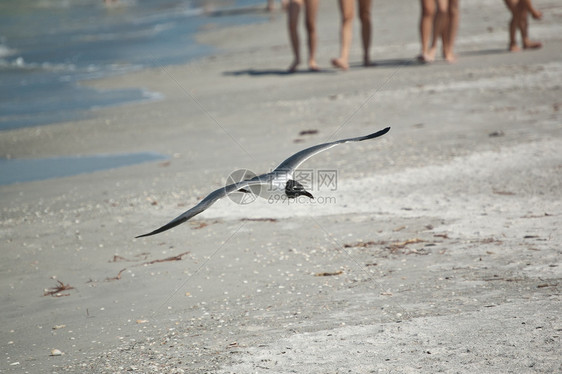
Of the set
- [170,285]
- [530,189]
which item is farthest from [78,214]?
[530,189]

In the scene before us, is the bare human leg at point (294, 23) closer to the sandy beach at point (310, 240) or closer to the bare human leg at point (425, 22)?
the sandy beach at point (310, 240)

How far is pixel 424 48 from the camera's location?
13.3m

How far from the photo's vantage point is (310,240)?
6.45m

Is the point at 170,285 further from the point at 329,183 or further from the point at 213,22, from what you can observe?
the point at 213,22

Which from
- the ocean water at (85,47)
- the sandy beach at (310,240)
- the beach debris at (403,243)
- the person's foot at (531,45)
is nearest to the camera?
the sandy beach at (310,240)

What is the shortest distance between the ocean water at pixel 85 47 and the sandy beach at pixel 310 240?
2.04m

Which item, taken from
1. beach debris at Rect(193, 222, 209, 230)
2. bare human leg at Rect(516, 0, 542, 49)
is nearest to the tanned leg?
bare human leg at Rect(516, 0, 542, 49)

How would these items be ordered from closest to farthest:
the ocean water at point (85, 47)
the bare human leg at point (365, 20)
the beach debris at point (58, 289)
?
the beach debris at point (58, 289) < the bare human leg at point (365, 20) < the ocean water at point (85, 47)

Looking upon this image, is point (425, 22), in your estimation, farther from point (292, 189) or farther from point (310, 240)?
point (292, 189)

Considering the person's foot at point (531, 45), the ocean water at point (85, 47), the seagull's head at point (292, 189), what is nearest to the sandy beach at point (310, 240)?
the seagull's head at point (292, 189)

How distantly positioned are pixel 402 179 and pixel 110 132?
5.21 m

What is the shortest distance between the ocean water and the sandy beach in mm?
2043

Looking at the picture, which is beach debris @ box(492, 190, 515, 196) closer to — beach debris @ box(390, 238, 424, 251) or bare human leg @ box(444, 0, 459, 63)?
beach debris @ box(390, 238, 424, 251)

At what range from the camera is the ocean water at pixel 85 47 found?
44.8 feet
